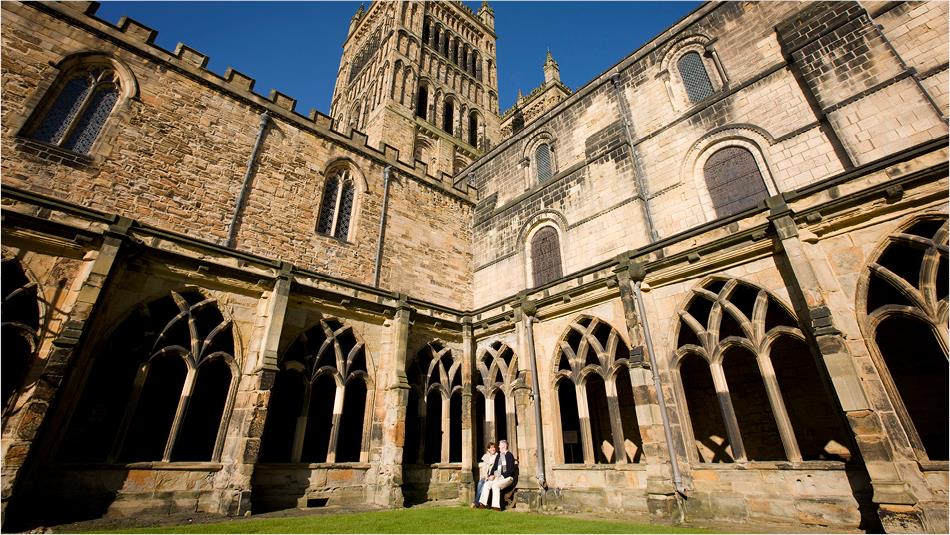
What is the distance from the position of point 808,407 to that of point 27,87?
2005 cm

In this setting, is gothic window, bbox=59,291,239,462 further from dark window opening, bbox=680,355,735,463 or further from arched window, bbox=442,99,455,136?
arched window, bbox=442,99,455,136

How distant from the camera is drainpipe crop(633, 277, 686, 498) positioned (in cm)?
745

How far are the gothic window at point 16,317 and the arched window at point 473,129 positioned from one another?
2513cm

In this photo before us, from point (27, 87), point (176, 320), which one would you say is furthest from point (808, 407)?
point (27, 87)

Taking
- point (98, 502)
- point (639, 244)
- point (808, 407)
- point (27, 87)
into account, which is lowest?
point (98, 502)

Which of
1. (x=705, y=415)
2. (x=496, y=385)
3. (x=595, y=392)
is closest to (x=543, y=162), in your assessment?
(x=595, y=392)

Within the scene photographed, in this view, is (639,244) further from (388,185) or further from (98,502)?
(98,502)

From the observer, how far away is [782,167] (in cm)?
988

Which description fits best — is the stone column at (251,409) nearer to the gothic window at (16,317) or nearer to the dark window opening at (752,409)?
the gothic window at (16,317)

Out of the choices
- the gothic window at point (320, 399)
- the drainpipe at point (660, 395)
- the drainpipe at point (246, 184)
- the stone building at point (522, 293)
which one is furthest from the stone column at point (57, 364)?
the drainpipe at point (660, 395)

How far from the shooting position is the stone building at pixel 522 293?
674 centimetres

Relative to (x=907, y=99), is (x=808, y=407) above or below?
below

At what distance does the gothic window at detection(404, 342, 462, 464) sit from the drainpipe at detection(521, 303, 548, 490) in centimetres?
291

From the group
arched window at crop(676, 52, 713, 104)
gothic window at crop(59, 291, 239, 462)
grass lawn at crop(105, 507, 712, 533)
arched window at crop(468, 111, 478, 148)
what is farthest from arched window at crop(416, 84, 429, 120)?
grass lawn at crop(105, 507, 712, 533)
